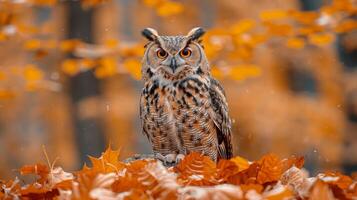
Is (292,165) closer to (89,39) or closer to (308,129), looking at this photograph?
(89,39)

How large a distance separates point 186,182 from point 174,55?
246cm

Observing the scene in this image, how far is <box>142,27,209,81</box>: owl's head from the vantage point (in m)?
4.90

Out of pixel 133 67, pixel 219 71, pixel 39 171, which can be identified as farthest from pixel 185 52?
pixel 133 67

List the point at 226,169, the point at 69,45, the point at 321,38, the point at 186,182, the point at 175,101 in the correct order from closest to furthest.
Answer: the point at 186,182 < the point at 226,169 < the point at 175,101 < the point at 321,38 < the point at 69,45

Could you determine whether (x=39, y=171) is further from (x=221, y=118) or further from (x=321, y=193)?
(x=221, y=118)

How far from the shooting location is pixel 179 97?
16.0ft

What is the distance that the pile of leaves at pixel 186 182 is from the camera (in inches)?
84.4

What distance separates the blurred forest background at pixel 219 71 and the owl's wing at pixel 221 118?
359 centimetres

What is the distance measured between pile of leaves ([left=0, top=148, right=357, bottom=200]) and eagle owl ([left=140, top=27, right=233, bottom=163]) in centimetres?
200

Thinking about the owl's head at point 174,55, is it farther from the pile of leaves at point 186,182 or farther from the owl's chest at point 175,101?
the pile of leaves at point 186,182

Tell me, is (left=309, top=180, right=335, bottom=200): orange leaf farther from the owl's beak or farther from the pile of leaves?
the owl's beak

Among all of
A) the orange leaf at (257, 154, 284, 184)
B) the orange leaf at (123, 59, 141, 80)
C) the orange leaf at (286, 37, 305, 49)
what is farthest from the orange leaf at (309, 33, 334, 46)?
the orange leaf at (257, 154, 284, 184)

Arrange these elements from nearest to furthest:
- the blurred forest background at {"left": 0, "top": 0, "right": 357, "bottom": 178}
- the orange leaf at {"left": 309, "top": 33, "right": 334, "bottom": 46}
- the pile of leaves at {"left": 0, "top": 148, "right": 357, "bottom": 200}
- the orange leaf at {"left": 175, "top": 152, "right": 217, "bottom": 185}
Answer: the pile of leaves at {"left": 0, "top": 148, "right": 357, "bottom": 200}
the orange leaf at {"left": 175, "top": 152, "right": 217, "bottom": 185}
the orange leaf at {"left": 309, "top": 33, "right": 334, "bottom": 46}
the blurred forest background at {"left": 0, "top": 0, "right": 357, "bottom": 178}

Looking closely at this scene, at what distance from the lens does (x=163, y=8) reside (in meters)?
9.27
